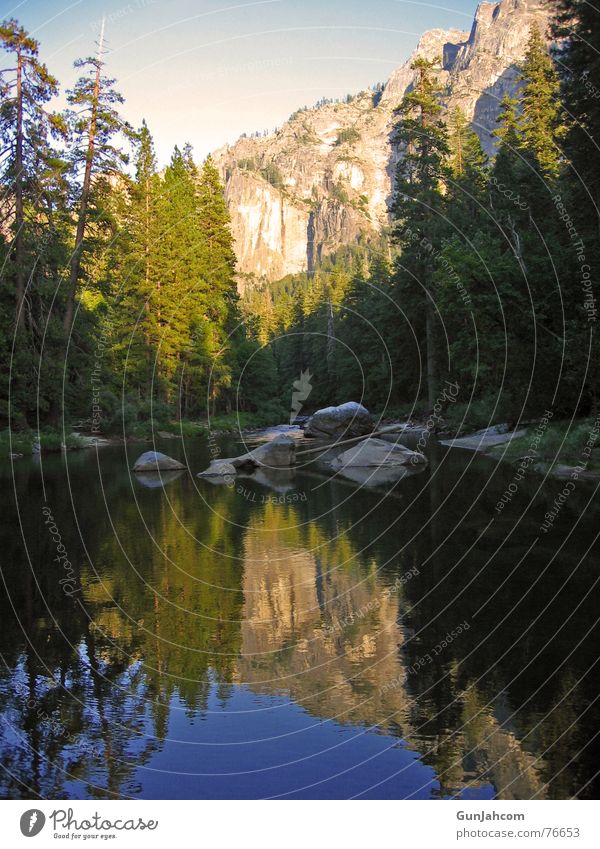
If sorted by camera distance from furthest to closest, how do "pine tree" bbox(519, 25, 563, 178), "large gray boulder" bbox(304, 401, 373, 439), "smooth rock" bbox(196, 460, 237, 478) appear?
1. "pine tree" bbox(519, 25, 563, 178)
2. "large gray boulder" bbox(304, 401, 373, 439)
3. "smooth rock" bbox(196, 460, 237, 478)

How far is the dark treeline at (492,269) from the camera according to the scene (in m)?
24.5

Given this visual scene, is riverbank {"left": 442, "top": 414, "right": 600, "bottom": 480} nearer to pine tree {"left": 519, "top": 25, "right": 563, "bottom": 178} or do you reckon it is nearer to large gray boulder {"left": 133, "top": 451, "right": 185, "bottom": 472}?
large gray boulder {"left": 133, "top": 451, "right": 185, "bottom": 472}

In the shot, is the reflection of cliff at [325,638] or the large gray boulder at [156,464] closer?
the reflection of cliff at [325,638]

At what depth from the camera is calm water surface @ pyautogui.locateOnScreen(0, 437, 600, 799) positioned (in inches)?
211

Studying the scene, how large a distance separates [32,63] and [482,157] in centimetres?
3926

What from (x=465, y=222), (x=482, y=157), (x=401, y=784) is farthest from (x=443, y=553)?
(x=482, y=157)

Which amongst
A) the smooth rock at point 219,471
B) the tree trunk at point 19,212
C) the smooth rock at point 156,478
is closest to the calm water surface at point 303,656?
the smooth rock at point 156,478

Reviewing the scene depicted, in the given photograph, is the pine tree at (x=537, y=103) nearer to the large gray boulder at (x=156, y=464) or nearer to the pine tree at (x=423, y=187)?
the pine tree at (x=423, y=187)

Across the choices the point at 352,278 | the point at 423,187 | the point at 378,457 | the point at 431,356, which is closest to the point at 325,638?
the point at 378,457

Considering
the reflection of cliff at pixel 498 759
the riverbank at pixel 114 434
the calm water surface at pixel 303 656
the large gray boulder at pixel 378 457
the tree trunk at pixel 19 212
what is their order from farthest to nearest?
the riverbank at pixel 114 434
the tree trunk at pixel 19 212
the large gray boulder at pixel 378 457
the calm water surface at pixel 303 656
the reflection of cliff at pixel 498 759

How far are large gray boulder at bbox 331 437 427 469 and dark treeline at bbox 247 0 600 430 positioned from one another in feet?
16.9

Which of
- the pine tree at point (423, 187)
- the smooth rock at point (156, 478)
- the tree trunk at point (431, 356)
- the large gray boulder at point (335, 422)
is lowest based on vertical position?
the smooth rock at point (156, 478)

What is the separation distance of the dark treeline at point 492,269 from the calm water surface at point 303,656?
12.5 meters

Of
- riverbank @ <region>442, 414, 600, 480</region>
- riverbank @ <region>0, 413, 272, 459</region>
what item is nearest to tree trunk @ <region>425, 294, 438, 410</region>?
riverbank @ <region>442, 414, 600, 480</region>
